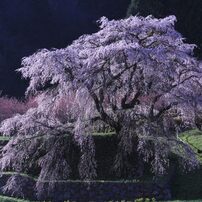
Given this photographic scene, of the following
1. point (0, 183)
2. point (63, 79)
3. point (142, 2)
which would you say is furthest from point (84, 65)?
point (142, 2)

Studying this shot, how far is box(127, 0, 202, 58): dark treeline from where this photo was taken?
2411 centimetres

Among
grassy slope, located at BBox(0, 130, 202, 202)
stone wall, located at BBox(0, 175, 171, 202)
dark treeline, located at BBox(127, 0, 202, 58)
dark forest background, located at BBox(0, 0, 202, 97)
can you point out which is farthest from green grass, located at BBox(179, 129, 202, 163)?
dark forest background, located at BBox(0, 0, 202, 97)

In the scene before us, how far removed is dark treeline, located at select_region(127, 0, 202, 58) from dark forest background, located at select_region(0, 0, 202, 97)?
313cm

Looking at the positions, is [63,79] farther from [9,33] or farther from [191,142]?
[9,33]

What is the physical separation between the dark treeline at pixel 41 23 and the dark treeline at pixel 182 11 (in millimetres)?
5529

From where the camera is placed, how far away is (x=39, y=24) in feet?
102

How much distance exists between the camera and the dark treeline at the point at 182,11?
24.1 metres

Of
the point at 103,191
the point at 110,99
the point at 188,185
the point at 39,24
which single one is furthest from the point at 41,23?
the point at 188,185

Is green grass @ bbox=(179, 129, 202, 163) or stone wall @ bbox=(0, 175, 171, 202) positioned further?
green grass @ bbox=(179, 129, 202, 163)

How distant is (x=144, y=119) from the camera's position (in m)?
11.4

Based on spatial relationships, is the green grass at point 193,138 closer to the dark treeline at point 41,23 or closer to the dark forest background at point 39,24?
the dark forest background at point 39,24

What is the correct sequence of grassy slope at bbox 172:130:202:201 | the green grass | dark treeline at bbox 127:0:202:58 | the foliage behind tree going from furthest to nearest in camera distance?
dark treeline at bbox 127:0:202:58, the green grass, grassy slope at bbox 172:130:202:201, the foliage behind tree

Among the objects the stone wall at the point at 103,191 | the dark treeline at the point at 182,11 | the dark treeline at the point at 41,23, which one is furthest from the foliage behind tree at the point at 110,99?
the dark treeline at the point at 41,23

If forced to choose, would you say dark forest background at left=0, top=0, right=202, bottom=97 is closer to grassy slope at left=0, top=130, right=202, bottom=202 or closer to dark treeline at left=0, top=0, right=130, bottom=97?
dark treeline at left=0, top=0, right=130, bottom=97
